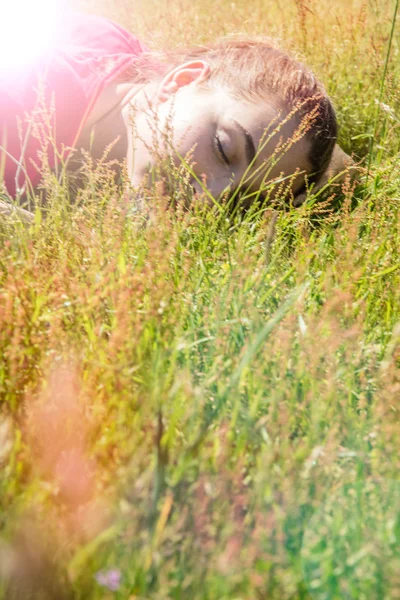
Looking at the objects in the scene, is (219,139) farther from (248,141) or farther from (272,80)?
(272,80)

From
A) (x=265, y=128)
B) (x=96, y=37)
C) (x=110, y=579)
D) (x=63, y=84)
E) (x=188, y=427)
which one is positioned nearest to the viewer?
(x=110, y=579)

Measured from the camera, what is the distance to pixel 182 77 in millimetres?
2979

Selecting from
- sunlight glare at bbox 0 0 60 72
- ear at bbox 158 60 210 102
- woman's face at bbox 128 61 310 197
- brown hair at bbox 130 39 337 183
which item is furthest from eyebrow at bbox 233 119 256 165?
sunlight glare at bbox 0 0 60 72

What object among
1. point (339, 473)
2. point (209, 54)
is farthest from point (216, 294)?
point (209, 54)

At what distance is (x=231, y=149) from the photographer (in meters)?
2.60

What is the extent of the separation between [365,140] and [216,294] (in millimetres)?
2174

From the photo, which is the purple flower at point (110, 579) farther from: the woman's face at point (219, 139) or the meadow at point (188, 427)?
the woman's face at point (219, 139)

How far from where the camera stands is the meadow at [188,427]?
104cm

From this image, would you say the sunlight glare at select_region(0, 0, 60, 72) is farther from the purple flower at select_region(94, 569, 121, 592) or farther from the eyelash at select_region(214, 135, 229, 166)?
the purple flower at select_region(94, 569, 121, 592)

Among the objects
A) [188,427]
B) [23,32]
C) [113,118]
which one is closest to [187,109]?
[113,118]

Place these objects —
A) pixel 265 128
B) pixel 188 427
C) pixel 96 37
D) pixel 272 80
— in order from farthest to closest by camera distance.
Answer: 1. pixel 96 37
2. pixel 272 80
3. pixel 265 128
4. pixel 188 427

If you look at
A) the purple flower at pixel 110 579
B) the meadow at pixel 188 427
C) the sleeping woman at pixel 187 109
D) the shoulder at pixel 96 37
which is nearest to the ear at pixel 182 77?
the sleeping woman at pixel 187 109

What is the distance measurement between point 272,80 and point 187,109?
0.43 metres

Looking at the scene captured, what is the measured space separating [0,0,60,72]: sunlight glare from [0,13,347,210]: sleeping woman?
43mm
